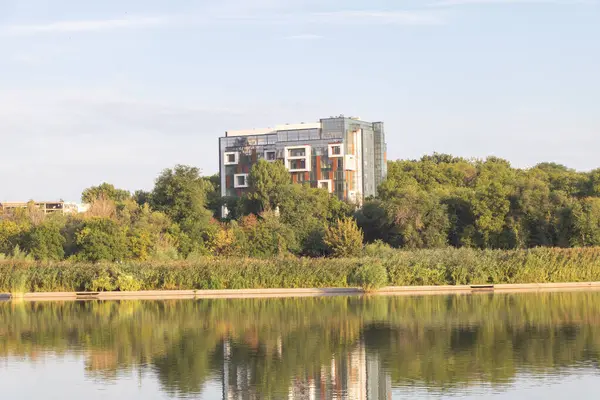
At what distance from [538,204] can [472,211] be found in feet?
12.6

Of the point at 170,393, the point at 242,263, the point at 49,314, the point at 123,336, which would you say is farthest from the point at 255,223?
the point at 170,393

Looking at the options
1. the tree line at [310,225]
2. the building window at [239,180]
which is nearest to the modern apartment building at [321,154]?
the building window at [239,180]

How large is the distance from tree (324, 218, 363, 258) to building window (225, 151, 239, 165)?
59.2 metres

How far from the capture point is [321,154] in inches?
4075

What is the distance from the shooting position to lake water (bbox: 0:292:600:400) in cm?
1748

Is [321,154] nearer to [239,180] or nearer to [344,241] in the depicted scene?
[239,180]

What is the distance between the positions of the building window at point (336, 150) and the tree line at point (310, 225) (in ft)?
108

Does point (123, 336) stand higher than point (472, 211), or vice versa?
point (472, 211)

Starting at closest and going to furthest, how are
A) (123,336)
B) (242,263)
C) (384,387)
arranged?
(384,387) → (123,336) → (242,263)

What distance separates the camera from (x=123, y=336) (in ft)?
85.0

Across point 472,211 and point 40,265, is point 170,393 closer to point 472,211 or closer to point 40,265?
point 40,265

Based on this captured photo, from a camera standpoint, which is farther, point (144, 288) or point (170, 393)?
point (144, 288)

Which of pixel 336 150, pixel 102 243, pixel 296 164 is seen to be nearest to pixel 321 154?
pixel 336 150

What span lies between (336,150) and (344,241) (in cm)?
5299
